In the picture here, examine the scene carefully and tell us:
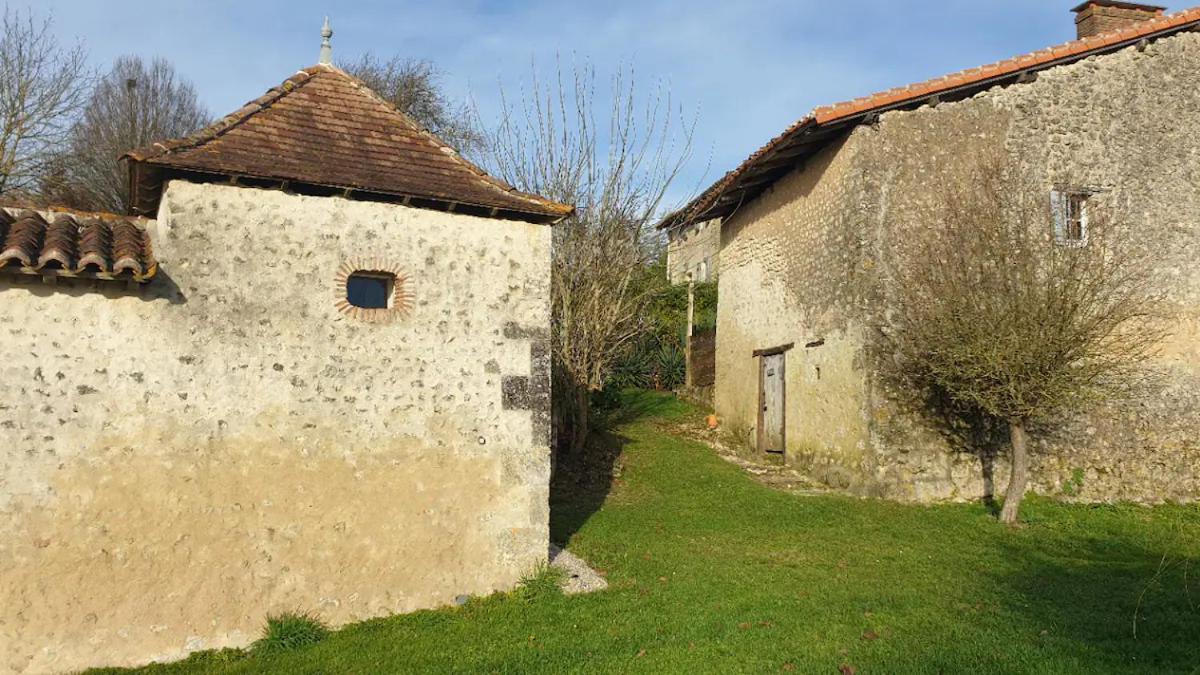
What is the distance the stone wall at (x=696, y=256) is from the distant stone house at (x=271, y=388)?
14.4 m

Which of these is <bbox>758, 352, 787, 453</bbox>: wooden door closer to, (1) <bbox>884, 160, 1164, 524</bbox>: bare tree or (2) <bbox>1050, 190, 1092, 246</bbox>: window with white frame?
(1) <bbox>884, 160, 1164, 524</bbox>: bare tree

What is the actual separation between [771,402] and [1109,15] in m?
8.09

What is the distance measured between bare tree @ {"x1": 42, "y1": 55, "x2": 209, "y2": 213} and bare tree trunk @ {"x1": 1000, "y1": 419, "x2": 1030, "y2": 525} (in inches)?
826

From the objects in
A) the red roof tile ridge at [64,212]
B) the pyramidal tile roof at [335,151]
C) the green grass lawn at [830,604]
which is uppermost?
the pyramidal tile roof at [335,151]

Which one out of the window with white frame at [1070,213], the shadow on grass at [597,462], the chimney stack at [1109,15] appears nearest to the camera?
the shadow on grass at [597,462]

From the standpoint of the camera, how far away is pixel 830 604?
709 centimetres

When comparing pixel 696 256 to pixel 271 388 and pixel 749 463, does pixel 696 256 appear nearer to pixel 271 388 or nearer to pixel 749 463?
pixel 749 463

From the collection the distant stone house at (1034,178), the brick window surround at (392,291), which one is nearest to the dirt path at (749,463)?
the distant stone house at (1034,178)

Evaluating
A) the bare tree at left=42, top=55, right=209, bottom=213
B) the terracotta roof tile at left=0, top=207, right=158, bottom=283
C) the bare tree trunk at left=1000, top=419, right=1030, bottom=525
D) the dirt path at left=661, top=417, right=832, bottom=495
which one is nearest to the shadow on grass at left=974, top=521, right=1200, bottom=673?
the bare tree trunk at left=1000, top=419, right=1030, bottom=525

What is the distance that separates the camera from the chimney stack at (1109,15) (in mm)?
13135

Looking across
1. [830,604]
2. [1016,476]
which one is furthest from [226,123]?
[1016,476]

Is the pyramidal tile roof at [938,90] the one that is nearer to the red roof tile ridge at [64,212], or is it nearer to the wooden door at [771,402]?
the wooden door at [771,402]

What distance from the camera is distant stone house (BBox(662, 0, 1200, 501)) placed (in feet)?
37.4

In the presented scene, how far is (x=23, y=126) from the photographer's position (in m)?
18.1
